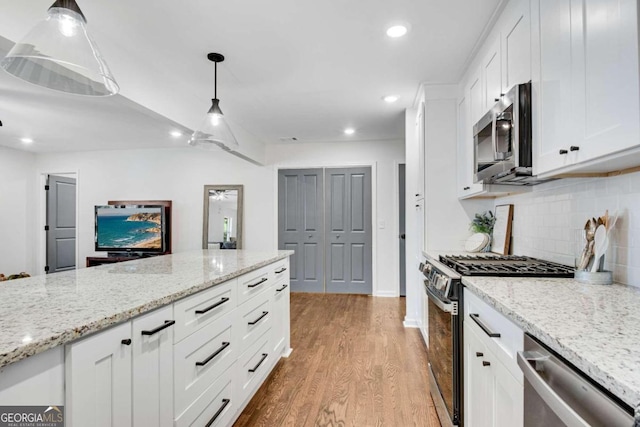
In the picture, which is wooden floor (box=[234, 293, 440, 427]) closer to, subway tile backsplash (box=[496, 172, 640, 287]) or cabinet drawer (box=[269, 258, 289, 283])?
cabinet drawer (box=[269, 258, 289, 283])

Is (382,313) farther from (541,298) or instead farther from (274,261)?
(541,298)

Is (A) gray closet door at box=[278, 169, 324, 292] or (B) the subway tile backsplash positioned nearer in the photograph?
(B) the subway tile backsplash

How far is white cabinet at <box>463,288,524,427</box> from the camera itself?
1042mm

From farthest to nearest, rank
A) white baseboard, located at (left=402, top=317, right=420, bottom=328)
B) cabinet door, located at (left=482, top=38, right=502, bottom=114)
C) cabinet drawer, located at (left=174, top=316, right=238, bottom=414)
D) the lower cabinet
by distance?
white baseboard, located at (left=402, top=317, right=420, bottom=328), cabinet door, located at (left=482, top=38, right=502, bottom=114), cabinet drawer, located at (left=174, top=316, right=238, bottom=414), the lower cabinet

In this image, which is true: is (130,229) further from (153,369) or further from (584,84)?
(584,84)

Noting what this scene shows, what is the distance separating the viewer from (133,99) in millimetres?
2488

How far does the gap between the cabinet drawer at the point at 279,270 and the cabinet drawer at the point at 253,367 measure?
41 cm

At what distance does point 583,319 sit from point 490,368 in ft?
1.48

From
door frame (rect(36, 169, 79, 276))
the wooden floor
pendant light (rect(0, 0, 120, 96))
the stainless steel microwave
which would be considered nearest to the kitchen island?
the wooden floor

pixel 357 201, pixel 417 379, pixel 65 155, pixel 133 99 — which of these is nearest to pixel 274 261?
pixel 417 379

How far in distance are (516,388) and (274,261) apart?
179cm

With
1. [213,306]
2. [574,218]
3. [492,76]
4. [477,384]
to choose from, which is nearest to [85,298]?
[213,306]

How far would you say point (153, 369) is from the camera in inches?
47.2

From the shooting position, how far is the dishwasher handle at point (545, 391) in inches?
27.2
